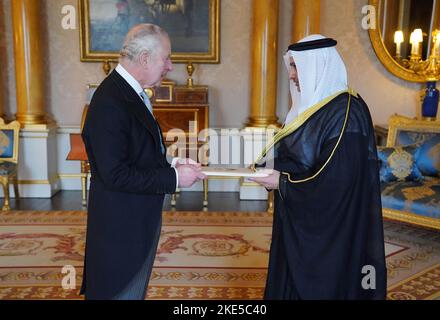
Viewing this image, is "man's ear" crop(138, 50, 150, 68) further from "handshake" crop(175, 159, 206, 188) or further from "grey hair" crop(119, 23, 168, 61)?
"handshake" crop(175, 159, 206, 188)

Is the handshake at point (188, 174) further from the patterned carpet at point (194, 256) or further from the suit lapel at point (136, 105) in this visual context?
the patterned carpet at point (194, 256)

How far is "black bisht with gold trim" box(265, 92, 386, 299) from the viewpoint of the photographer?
6.50 feet

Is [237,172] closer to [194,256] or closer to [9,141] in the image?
[194,256]

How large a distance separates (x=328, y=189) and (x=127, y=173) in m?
0.84

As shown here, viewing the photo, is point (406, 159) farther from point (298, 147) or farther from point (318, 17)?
point (298, 147)

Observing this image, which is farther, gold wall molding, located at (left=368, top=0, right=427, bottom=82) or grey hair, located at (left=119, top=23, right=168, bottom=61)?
gold wall molding, located at (left=368, top=0, right=427, bottom=82)

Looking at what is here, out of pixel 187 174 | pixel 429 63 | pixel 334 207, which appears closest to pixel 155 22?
pixel 429 63

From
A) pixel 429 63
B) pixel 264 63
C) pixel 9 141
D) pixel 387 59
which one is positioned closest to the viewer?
pixel 9 141

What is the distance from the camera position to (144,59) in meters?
1.95

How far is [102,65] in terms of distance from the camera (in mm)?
6242

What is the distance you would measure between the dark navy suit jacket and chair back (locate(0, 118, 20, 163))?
404cm

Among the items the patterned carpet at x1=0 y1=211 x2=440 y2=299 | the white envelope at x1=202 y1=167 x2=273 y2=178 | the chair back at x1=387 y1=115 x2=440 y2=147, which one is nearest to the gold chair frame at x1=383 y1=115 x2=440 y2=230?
the chair back at x1=387 y1=115 x2=440 y2=147

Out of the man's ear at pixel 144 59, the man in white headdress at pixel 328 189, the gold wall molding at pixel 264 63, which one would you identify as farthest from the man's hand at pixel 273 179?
the gold wall molding at pixel 264 63
